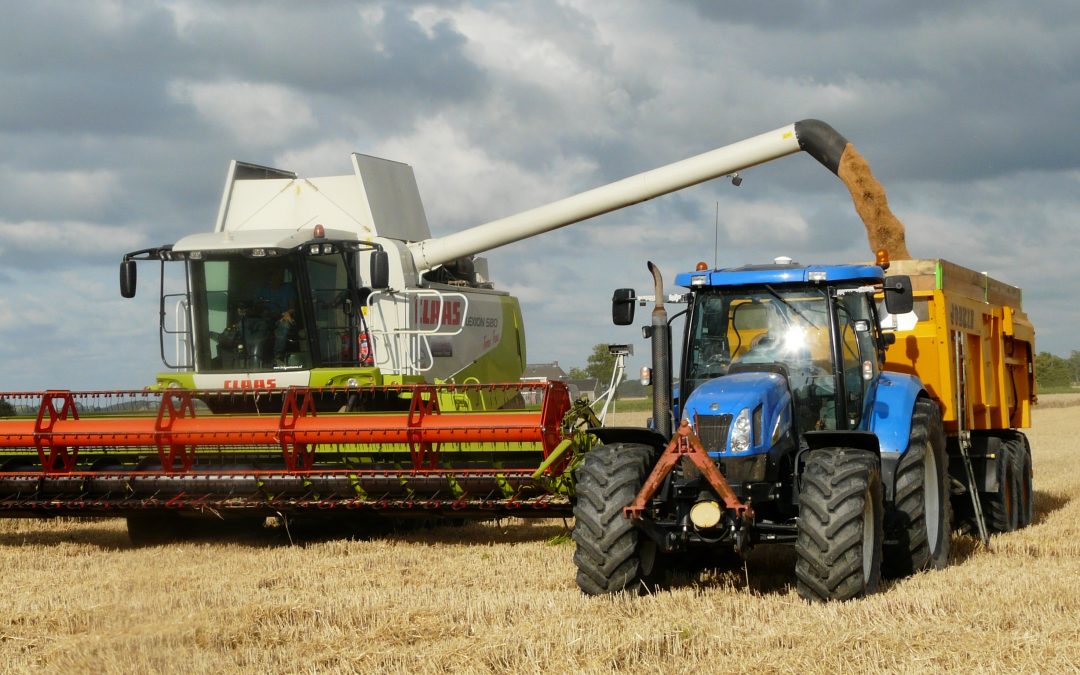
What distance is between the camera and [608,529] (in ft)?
19.5

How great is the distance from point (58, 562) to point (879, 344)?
17.4 feet

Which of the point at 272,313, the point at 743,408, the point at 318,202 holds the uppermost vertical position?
the point at 318,202

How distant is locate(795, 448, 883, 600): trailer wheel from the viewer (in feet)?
18.5

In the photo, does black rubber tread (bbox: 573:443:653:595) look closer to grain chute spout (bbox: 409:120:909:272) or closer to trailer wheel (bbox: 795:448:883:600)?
trailer wheel (bbox: 795:448:883:600)

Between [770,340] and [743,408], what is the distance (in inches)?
32.9

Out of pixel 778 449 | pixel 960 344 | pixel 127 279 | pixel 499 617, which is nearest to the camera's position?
pixel 499 617

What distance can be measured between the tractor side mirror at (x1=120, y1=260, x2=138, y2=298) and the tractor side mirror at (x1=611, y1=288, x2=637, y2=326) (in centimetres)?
507

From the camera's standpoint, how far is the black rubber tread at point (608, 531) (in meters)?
5.94

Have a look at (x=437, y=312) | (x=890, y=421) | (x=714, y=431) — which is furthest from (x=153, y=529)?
(x=890, y=421)

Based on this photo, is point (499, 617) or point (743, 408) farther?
point (743, 408)

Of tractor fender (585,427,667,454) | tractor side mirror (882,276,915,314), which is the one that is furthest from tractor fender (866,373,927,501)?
tractor fender (585,427,667,454)

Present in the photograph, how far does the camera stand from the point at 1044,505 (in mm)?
11195

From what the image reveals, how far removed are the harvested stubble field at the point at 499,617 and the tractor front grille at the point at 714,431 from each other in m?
0.73

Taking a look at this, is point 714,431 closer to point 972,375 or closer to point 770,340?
point 770,340
